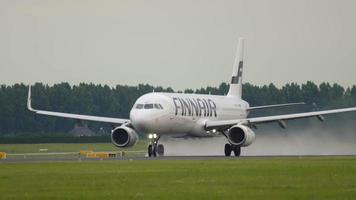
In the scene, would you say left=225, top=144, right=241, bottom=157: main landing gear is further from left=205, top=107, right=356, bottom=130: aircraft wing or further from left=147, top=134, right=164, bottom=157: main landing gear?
left=147, top=134, right=164, bottom=157: main landing gear

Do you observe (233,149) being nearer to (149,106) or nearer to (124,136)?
(149,106)

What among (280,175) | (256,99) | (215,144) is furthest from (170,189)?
(256,99)

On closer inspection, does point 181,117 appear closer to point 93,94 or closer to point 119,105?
point 119,105

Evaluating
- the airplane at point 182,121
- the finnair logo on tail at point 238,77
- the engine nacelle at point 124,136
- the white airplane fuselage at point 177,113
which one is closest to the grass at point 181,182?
the white airplane fuselage at point 177,113

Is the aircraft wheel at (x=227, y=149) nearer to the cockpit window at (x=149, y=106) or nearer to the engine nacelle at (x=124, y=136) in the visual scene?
the cockpit window at (x=149, y=106)

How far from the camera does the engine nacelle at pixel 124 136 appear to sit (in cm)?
7531

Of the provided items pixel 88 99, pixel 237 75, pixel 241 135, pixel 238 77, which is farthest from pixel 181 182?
pixel 88 99

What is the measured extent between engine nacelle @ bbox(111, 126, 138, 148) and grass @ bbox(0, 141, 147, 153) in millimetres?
22623

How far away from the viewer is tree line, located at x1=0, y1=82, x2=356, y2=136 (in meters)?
154

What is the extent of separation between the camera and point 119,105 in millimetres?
182000

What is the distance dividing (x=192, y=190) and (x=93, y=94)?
521 ft

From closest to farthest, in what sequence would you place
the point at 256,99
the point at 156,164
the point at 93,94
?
the point at 156,164
the point at 256,99
the point at 93,94

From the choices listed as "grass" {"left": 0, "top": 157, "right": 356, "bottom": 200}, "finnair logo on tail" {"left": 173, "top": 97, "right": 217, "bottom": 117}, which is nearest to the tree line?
"finnair logo on tail" {"left": 173, "top": 97, "right": 217, "bottom": 117}

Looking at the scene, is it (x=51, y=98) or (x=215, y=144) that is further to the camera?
(x=51, y=98)
